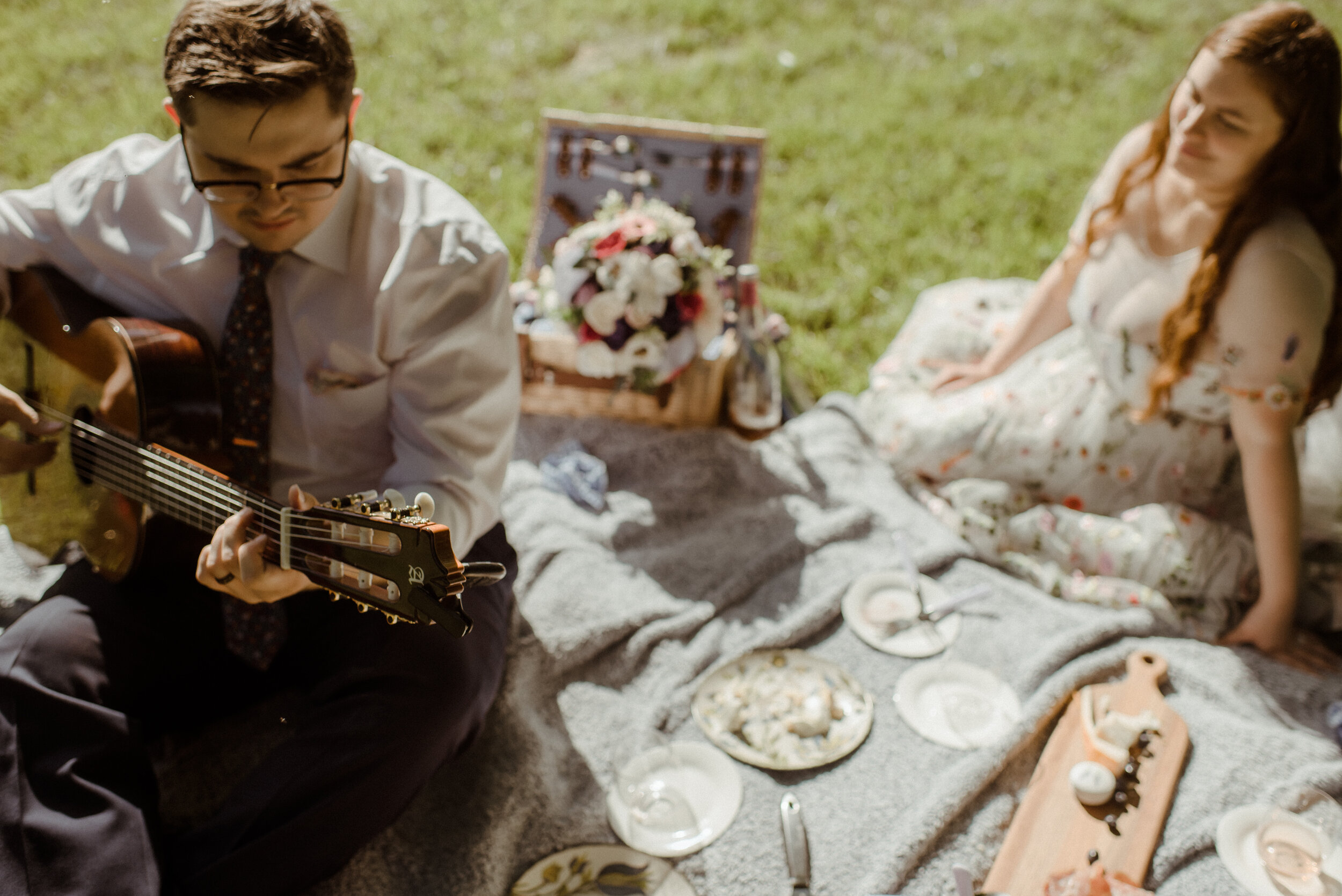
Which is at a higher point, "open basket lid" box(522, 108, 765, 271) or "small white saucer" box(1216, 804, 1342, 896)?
"open basket lid" box(522, 108, 765, 271)

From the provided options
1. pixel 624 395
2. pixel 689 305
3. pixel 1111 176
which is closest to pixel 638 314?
pixel 689 305

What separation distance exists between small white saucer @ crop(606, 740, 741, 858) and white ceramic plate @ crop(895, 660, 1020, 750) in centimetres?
54

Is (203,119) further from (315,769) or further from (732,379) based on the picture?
(732,379)

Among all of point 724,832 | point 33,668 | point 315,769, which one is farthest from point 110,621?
point 724,832

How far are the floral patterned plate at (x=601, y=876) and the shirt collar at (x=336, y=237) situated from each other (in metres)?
1.45

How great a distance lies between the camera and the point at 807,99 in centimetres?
535

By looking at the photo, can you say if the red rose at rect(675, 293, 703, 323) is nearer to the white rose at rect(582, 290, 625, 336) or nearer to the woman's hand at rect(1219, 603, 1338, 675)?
the white rose at rect(582, 290, 625, 336)

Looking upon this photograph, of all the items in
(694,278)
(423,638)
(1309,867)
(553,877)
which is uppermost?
(694,278)

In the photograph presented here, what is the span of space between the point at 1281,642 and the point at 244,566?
111 inches

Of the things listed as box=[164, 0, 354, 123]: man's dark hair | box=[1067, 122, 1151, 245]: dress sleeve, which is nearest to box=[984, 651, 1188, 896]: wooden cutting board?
box=[1067, 122, 1151, 245]: dress sleeve

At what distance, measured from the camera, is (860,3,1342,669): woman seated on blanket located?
236cm

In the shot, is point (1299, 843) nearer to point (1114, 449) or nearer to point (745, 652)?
point (1114, 449)

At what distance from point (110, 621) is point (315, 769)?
0.65 metres

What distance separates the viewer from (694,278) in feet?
9.68
